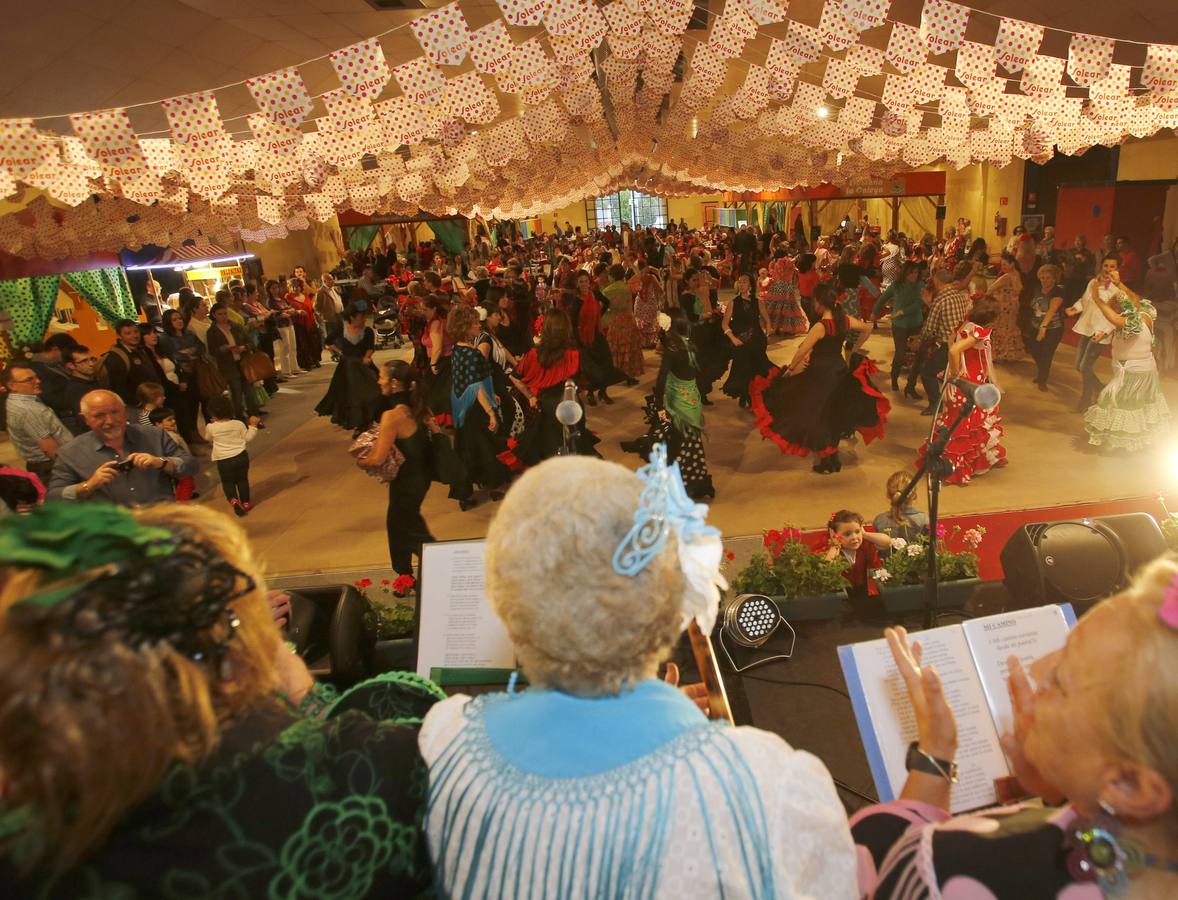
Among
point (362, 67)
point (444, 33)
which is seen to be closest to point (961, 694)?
point (444, 33)

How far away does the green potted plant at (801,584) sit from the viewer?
3070 mm

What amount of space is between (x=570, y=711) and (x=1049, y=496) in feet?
17.5

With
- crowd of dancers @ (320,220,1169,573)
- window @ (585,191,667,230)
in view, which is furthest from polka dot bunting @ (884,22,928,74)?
Answer: window @ (585,191,667,230)

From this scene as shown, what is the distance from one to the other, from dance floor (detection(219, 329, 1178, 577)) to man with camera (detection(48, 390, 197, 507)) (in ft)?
2.39

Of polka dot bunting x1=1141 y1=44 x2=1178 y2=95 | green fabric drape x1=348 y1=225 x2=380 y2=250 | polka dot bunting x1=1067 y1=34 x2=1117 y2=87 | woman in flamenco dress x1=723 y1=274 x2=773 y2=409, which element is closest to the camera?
polka dot bunting x1=1067 y1=34 x2=1117 y2=87

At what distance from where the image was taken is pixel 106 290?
11.5 meters

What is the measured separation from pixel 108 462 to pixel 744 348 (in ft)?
20.6

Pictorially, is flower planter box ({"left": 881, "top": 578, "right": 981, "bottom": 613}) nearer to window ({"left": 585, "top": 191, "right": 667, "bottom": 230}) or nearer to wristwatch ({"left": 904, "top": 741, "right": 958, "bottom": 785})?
wristwatch ({"left": 904, "top": 741, "right": 958, "bottom": 785})

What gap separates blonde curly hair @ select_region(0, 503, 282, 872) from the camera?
0.74m

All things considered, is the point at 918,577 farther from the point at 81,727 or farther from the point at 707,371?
the point at 707,371

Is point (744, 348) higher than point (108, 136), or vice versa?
point (108, 136)

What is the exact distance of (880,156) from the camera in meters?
6.42

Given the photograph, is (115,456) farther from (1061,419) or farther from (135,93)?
(1061,419)

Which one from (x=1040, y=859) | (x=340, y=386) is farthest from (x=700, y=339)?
(x=1040, y=859)
